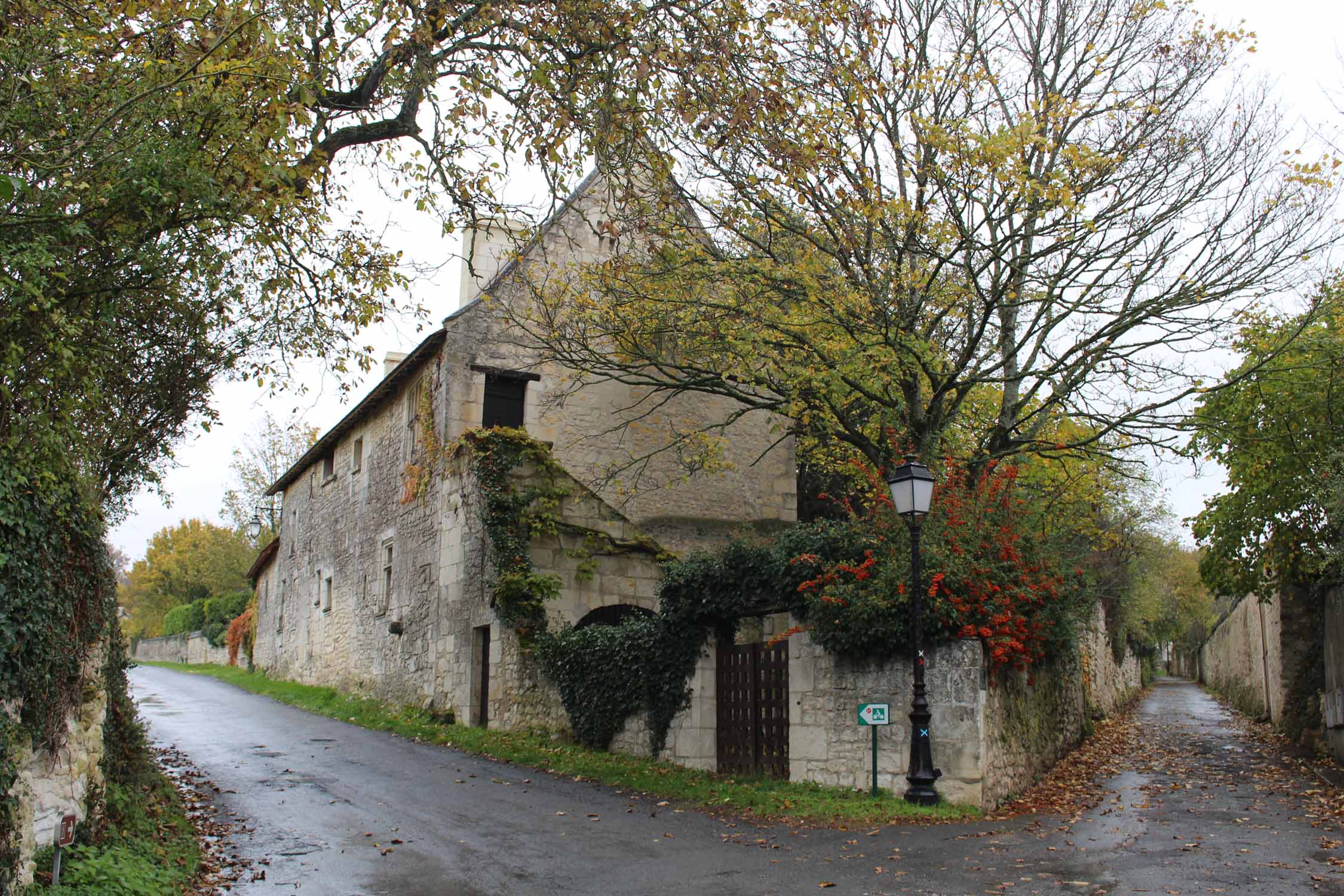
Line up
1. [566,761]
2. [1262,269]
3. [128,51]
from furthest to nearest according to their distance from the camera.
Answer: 1. [566,761]
2. [1262,269]
3. [128,51]

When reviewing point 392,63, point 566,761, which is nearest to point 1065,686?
point 566,761

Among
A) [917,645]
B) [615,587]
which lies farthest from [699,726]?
[615,587]

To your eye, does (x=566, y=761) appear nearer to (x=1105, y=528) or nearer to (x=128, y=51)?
(x=128, y=51)

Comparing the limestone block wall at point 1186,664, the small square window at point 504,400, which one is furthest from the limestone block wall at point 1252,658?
the limestone block wall at point 1186,664

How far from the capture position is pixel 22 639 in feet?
18.0

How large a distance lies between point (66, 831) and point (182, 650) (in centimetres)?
4885

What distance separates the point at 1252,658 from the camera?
2430cm

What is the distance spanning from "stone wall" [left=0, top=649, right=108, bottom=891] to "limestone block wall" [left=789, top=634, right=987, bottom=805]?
6.98 metres

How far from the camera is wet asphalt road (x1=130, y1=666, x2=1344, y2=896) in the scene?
7086mm

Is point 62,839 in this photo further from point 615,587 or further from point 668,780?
point 615,587

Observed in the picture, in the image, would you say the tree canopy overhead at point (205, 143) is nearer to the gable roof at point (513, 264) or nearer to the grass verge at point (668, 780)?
the gable roof at point (513, 264)

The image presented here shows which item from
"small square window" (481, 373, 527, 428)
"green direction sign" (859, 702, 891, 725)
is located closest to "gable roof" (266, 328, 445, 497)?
"small square window" (481, 373, 527, 428)

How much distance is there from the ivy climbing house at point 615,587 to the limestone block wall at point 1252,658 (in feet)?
10.5

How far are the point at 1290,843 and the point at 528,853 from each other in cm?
616
